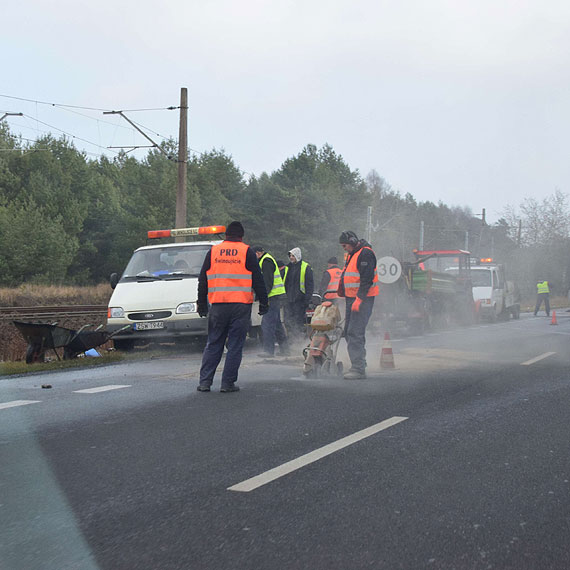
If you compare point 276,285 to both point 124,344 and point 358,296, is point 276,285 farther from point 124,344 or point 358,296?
point 358,296

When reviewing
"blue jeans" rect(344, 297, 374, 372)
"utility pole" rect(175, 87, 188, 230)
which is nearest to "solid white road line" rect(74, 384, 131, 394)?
"blue jeans" rect(344, 297, 374, 372)

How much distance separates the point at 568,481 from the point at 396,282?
15509 mm

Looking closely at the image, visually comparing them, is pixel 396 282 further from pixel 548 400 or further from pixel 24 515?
pixel 24 515

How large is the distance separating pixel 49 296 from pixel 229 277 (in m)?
30.3

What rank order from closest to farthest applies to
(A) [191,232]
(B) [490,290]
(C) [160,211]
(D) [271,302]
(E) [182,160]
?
(D) [271,302], (A) [191,232], (E) [182,160], (B) [490,290], (C) [160,211]

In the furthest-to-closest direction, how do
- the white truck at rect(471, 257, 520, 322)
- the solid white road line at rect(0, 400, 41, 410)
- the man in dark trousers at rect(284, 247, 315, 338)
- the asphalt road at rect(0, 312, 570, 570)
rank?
the white truck at rect(471, 257, 520, 322) < the man in dark trousers at rect(284, 247, 315, 338) < the solid white road line at rect(0, 400, 41, 410) < the asphalt road at rect(0, 312, 570, 570)

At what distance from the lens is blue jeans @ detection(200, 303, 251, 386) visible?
8.28m

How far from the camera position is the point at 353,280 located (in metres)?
9.59

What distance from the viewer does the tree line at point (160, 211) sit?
48.0 meters

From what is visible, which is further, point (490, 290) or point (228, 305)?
point (490, 290)

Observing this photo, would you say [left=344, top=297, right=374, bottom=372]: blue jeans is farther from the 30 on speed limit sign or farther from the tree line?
the tree line

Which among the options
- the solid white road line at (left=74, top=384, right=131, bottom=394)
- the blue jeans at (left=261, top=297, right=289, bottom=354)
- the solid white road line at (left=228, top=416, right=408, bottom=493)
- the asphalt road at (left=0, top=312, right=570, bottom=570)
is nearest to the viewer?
the asphalt road at (left=0, top=312, right=570, bottom=570)

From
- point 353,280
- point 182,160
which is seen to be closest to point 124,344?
point 353,280

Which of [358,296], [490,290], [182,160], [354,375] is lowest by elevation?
[354,375]
